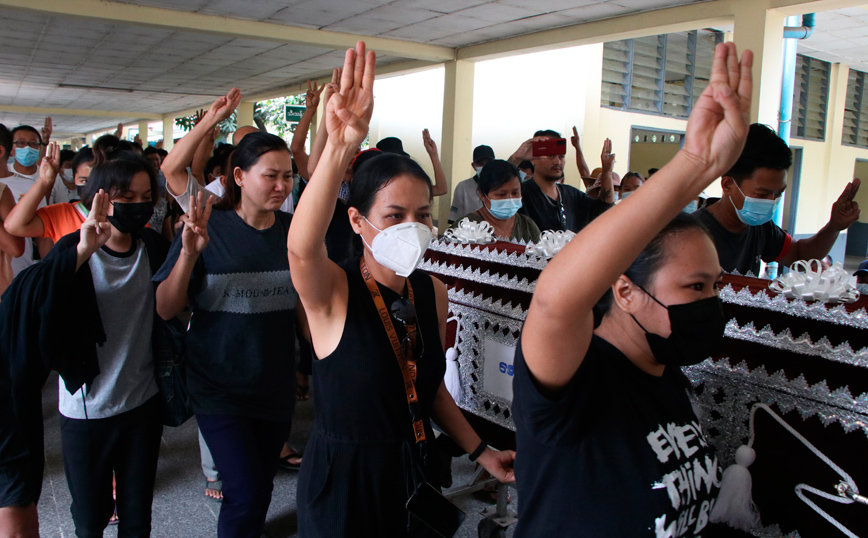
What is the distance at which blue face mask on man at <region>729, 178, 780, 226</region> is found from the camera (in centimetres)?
249

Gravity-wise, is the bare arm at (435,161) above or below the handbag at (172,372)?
above

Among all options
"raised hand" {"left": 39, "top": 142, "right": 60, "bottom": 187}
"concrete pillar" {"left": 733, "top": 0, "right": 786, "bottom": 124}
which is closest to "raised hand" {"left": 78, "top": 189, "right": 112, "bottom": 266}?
"raised hand" {"left": 39, "top": 142, "right": 60, "bottom": 187}

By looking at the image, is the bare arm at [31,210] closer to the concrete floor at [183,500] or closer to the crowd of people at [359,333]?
the crowd of people at [359,333]

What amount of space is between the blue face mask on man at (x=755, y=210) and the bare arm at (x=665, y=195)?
172 centimetres

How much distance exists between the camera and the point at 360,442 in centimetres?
156

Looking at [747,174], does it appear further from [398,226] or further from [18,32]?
[18,32]

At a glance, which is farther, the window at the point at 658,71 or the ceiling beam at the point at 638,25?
the window at the point at 658,71

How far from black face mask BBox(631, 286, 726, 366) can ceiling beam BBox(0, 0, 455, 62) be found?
24.4ft

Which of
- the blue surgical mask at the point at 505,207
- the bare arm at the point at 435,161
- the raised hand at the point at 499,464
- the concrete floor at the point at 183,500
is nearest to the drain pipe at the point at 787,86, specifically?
the bare arm at the point at 435,161

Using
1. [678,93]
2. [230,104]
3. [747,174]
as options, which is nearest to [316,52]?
[678,93]

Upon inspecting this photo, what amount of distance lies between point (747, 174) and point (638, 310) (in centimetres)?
156

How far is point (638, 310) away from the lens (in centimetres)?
131

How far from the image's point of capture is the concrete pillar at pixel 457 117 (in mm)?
9102

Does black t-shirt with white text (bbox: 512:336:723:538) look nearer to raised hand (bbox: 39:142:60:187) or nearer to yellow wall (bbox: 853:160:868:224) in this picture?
raised hand (bbox: 39:142:60:187)
